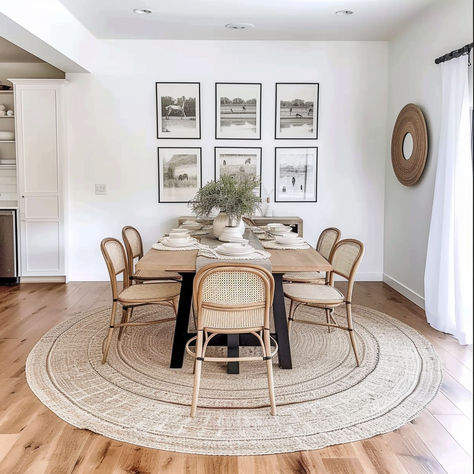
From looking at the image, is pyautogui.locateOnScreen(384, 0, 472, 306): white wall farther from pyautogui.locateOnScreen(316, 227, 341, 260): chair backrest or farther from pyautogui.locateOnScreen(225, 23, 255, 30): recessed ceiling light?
pyautogui.locateOnScreen(225, 23, 255, 30): recessed ceiling light

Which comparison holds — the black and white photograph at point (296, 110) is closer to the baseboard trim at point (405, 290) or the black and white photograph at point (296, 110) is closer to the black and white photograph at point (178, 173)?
the black and white photograph at point (178, 173)

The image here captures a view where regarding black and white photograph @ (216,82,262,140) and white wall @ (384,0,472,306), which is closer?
white wall @ (384,0,472,306)

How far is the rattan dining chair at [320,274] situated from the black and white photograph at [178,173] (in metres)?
2.05

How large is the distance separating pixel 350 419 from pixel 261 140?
12.4 ft

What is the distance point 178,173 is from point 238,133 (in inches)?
32.6

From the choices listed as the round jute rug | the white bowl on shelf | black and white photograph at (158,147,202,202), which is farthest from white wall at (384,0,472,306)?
the white bowl on shelf

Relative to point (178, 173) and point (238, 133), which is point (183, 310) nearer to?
point (178, 173)

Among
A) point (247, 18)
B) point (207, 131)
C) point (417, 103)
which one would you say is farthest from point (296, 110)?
point (417, 103)

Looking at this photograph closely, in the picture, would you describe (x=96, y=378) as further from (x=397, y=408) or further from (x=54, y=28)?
(x=54, y=28)

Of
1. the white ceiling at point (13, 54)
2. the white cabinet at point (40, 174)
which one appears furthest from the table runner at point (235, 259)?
the white ceiling at point (13, 54)

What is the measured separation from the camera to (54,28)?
430 cm

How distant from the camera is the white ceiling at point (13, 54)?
5.31m

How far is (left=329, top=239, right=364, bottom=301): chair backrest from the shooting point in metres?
3.26

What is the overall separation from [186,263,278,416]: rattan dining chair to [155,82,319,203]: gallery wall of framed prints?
3.24 m
